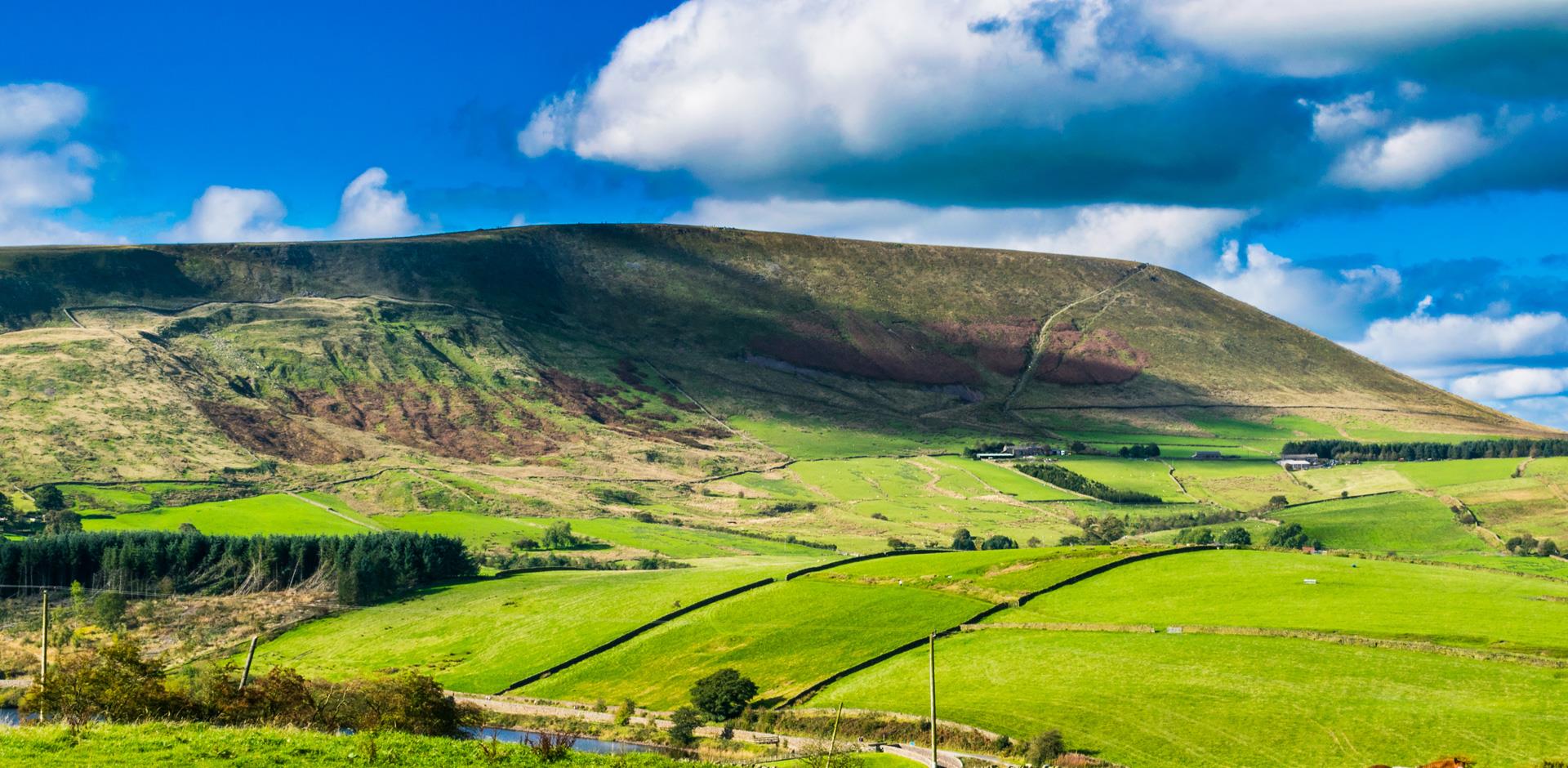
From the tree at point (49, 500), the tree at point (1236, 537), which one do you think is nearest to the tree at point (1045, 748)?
the tree at point (1236, 537)

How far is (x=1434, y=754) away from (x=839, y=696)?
134ft

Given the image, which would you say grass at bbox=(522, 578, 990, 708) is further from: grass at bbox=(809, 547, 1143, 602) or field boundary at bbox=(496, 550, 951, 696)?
grass at bbox=(809, 547, 1143, 602)

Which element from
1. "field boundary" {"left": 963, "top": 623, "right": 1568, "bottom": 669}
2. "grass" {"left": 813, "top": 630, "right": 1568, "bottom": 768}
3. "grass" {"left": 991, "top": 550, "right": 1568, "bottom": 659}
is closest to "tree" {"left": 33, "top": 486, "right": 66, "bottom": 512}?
"grass" {"left": 813, "top": 630, "right": 1568, "bottom": 768}

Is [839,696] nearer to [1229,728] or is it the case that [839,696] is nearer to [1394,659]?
[1229,728]

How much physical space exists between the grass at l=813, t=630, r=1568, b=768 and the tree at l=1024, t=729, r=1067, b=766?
175cm

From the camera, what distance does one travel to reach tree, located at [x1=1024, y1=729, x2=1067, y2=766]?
75250 millimetres

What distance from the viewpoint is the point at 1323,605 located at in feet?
355

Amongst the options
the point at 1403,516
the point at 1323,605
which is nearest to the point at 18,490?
the point at 1323,605

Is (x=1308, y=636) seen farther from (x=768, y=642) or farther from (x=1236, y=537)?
(x=1236, y=537)

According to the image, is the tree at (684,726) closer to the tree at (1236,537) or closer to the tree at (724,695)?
the tree at (724,695)

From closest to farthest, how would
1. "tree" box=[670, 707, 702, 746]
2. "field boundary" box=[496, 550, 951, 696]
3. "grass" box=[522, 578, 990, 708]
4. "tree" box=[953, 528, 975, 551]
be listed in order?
"tree" box=[670, 707, 702, 746], "grass" box=[522, 578, 990, 708], "field boundary" box=[496, 550, 951, 696], "tree" box=[953, 528, 975, 551]

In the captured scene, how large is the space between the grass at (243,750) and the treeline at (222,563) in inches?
4675

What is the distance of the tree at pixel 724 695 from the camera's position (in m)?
94.6

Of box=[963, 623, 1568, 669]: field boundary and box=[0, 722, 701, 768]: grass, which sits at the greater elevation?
box=[0, 722, 701, 768]: grass
